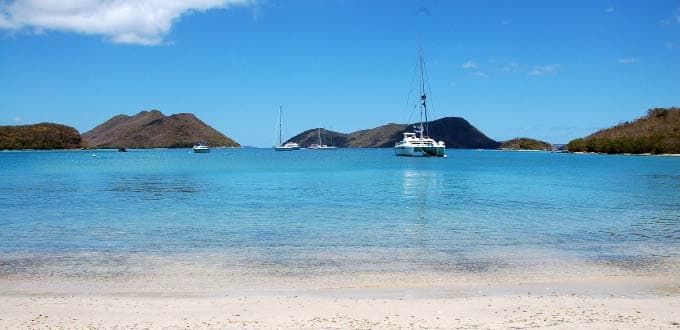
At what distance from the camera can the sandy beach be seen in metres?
9.95

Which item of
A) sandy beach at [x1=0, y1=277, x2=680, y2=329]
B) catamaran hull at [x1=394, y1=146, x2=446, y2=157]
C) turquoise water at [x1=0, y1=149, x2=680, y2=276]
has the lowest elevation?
turquoise water at [x1=0, y1=149, x2=680, y2=276]

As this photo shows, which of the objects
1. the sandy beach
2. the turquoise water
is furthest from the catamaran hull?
the sandy beach

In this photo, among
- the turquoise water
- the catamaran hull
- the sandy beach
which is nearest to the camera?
the sandy beach

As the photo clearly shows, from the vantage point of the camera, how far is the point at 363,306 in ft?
36.8

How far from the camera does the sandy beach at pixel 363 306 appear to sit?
32.7ft

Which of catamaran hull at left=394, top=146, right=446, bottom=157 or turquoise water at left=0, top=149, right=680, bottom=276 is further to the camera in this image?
catamaran hull at left=394, top=146, right=446, bottom=157

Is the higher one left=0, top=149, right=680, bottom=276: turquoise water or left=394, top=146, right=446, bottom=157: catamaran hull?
left=394, top=146, right=446, bottom=157: catamaran hull

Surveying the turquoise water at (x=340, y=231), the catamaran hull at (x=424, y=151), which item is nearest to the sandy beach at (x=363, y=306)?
the turquoise water at (x=340, y=231)

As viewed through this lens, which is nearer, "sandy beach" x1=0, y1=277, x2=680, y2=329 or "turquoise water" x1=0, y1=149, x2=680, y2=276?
"sandy beach" x1=0, y1=277, x2=680, y2=329

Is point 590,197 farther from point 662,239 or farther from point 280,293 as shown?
point 280,293

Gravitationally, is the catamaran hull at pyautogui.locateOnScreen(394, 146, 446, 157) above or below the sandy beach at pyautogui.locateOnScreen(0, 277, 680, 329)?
above

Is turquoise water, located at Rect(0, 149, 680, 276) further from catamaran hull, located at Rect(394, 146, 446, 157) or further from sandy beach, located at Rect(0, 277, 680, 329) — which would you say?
catamaran hull, located at Rect(394, 146, 446, 157)

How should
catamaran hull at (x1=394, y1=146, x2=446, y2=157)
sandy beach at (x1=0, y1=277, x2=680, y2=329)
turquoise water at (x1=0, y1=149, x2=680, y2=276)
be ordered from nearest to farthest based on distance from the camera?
sandy beach at (x1=0, y1=277, x2=680, y2=329) < turquoise water at (x1=0, y1=149, x2=680, y2=276) < catamaran hull at (x1=394, y1=146, x2=446, y2=157)

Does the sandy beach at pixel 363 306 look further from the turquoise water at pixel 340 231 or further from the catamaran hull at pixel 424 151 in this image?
the catamaran hull at pixel 424 151
